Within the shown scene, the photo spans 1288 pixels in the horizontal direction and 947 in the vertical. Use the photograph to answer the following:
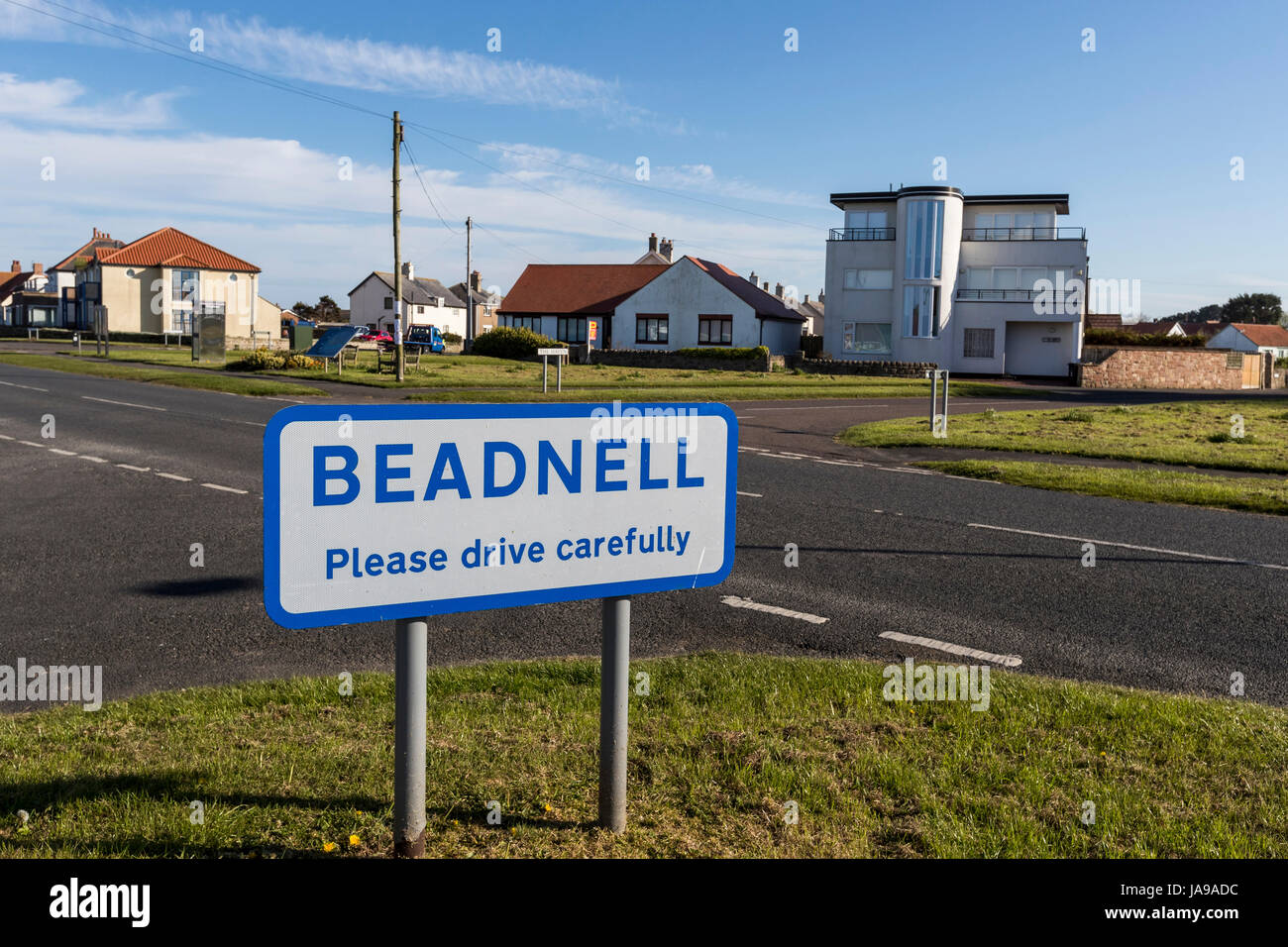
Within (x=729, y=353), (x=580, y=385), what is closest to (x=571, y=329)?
(x=729, y=353)

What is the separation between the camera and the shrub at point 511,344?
182 ft

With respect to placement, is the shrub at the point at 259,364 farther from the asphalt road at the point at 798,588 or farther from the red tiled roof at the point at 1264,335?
the red tiled roof at the point at 1264,335

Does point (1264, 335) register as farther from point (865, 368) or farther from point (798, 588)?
point (798, 588)

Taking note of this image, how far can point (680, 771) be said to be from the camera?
433 centimetres

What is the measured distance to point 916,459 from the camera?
16.3 metres

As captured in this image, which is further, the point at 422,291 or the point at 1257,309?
the point at 1257,309

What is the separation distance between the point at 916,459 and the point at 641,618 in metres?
10.2

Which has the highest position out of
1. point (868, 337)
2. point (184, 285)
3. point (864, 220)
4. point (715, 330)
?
point (864, 220)

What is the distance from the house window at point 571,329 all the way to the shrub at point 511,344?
322 inches

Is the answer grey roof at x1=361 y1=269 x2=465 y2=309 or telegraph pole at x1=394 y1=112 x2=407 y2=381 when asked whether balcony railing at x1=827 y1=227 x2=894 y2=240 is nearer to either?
telegraph pole at x1=394 y1=112 x2=407 y2=381

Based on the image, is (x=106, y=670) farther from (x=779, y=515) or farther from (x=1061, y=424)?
(x=1061, y=424)

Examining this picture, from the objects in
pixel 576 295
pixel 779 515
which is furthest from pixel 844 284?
pixel 779 515

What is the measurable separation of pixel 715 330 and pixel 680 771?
56573 millimetres

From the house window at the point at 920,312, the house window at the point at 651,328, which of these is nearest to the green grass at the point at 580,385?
the house window at the point at 920,312
